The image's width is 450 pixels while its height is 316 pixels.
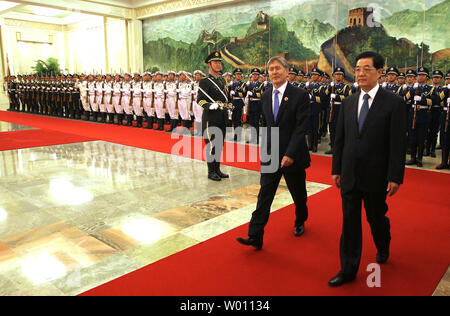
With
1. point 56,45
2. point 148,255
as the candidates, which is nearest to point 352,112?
point 148,255

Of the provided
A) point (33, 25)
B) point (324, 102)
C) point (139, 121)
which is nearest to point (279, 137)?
point (324, 102)

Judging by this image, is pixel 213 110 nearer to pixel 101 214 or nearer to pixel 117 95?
pixel 101 214

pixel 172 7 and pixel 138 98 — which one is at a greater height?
pixel 172 7

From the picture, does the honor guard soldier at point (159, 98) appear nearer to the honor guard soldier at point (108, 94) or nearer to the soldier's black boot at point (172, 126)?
the soldier's black boot at point (172, 126)

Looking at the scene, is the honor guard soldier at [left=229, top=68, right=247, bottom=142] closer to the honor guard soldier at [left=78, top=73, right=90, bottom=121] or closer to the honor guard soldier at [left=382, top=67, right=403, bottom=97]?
the honor guard soldier at [left=382, top=67, right=403, bottom=97]

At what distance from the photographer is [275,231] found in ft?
11.2

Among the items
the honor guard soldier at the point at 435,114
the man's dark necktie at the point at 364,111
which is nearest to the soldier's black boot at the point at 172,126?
the honor guard soldier at the point at 435,114

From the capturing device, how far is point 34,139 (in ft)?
29.4

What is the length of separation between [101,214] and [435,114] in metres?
6.24

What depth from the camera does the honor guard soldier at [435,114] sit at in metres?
6.35

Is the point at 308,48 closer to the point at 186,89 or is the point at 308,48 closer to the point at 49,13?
the point at 186,89

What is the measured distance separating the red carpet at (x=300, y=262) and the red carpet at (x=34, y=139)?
6625 mm

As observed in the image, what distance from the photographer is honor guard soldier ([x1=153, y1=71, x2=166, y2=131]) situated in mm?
10352

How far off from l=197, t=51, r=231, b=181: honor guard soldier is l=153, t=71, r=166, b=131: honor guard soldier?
542cm
